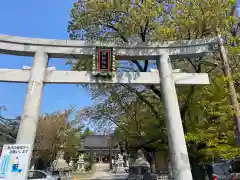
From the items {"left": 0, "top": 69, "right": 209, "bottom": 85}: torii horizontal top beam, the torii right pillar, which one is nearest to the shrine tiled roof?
{"left": 0, "top": 69, "right": 209, "bottom": 85}: torii horizontal top beam

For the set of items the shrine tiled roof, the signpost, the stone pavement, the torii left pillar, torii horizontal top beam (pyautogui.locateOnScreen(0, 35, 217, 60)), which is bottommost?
the stone pavement

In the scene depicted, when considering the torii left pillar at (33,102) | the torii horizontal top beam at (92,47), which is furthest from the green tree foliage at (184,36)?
the torii left pillar at (33,102)

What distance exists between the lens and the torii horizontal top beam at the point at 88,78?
23.2 feet

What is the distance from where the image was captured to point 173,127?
6820 mm

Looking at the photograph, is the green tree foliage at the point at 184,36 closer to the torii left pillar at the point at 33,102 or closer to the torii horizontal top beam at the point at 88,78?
the torii horizontal top beam at the point at 88,78

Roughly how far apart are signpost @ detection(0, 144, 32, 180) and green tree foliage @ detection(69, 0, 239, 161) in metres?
4.91

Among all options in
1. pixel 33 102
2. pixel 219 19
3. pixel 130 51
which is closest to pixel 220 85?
pixel 219 19

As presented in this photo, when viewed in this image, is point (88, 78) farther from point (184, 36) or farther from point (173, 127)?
point (184, 36)

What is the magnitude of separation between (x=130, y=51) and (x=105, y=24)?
2430 mm

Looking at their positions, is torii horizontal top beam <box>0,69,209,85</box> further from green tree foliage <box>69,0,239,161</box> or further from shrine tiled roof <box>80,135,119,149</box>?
shrine tiled roof <box>80,135,119,149</box>

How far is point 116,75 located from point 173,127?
9.09 feet

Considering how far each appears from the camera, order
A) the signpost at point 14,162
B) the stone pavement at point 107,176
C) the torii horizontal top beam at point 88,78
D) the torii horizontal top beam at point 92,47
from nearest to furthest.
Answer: the signpost at point 14,162 < the torii horizontal top beam at point 88,78 < the torii horizontal top beam at point 92,47 < the stone pavement at point 107,176

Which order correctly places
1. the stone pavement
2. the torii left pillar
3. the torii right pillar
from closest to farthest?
the torii left pillar, the torii right pillar, the stone pavement

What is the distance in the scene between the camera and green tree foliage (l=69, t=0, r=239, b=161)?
7348 mm
